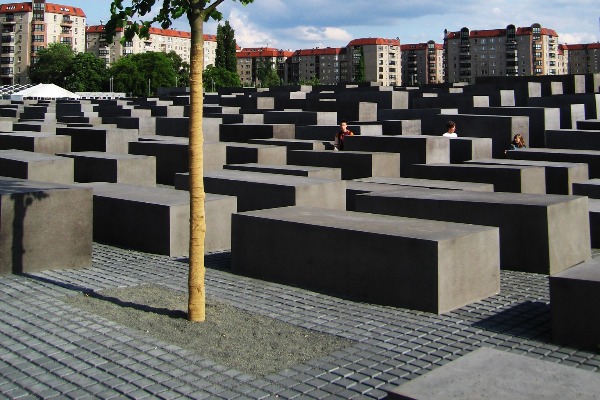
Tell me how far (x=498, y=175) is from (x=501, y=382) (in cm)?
923

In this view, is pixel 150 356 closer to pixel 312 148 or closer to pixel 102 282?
pixel 102 282

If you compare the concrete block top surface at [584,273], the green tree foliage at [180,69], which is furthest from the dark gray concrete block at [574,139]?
the green tree foliage at [180,69]

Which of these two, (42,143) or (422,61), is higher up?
(422,61)

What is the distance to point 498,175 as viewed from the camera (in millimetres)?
13266

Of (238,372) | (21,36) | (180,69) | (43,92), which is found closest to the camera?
(238,372)

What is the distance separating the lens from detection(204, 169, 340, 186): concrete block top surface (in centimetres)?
1181

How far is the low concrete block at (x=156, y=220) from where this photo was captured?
33.5ft

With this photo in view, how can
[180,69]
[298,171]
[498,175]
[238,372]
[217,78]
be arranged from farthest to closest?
[180,69] < [217,78] < [298,171] < [498,175] < [238,372]

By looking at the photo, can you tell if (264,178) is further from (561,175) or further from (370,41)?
(370,41)

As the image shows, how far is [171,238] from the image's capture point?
1012cm

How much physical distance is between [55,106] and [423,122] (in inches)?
829

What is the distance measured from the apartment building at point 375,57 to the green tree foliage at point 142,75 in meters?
70.4

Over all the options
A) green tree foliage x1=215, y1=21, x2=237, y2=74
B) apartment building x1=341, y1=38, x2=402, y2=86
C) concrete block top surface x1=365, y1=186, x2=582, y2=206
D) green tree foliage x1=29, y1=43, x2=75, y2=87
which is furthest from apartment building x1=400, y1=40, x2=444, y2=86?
concrete block top surface x1=365, y1=186, x2=582, y2=206

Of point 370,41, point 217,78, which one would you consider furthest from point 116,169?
point 370,41
